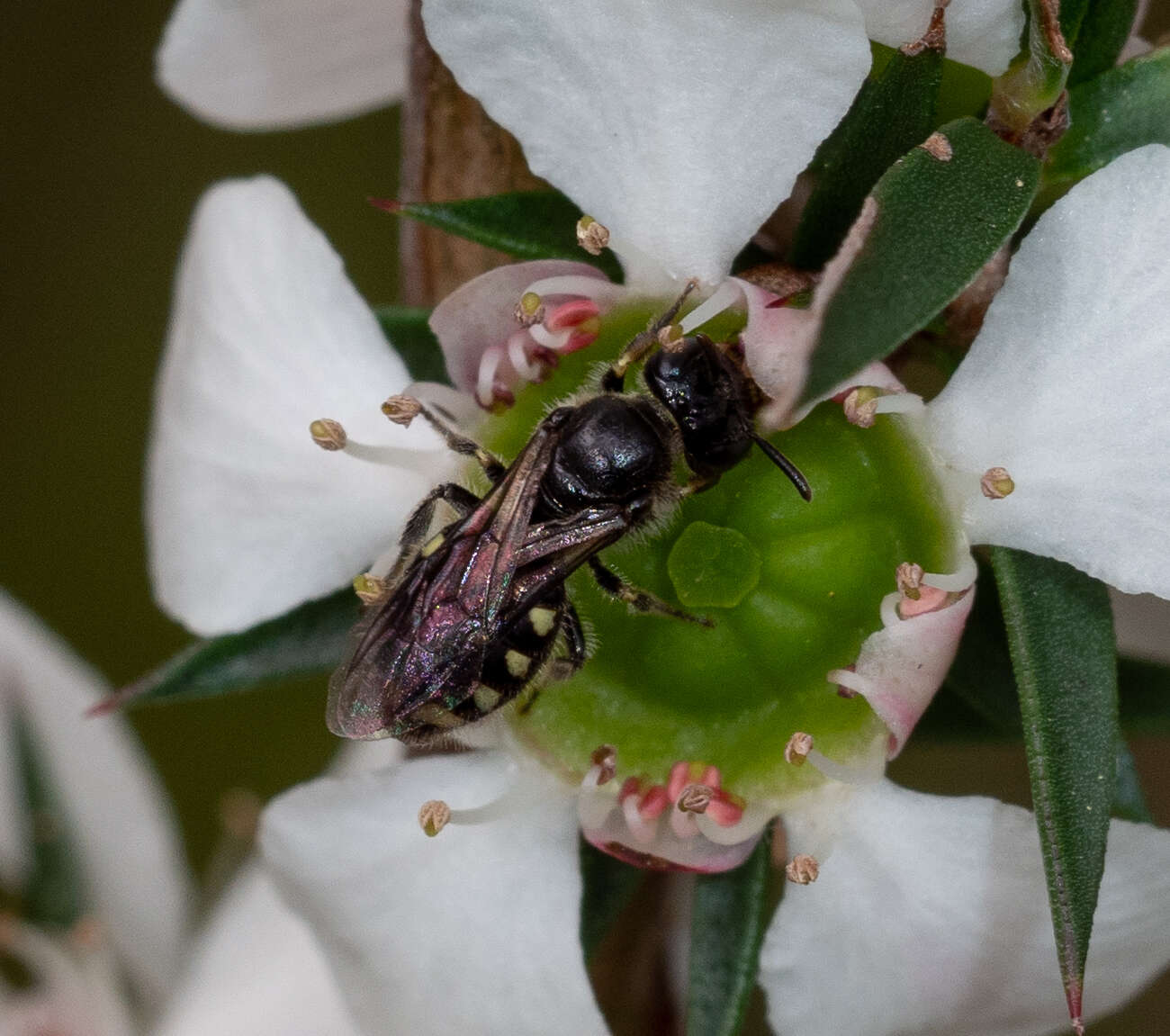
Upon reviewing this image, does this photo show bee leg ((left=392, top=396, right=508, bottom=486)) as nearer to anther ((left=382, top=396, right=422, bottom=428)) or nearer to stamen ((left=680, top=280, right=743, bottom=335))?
anther ((left=382, top=396, right=422, bottom=428))

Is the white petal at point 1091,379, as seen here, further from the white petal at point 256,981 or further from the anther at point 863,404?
the white petal at point 256,981

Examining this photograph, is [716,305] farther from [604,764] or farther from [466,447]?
[604,764]

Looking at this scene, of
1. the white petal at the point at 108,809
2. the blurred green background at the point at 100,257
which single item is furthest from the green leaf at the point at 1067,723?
the blurred green background at the point at 100,257

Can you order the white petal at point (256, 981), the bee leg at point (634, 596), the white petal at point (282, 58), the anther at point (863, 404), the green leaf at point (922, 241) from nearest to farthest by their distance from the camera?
the green leaf at point (922, 241), the anther at point (863, 404), the bee leg at point (634, 596), the white petal at point (282, 58), the white petal at point (256, 981)

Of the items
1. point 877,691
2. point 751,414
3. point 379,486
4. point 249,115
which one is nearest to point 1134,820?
point 877,691

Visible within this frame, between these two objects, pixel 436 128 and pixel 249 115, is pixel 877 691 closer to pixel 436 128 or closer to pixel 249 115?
pixel 436 128

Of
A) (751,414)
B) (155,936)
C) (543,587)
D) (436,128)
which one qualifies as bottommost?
(155,936)

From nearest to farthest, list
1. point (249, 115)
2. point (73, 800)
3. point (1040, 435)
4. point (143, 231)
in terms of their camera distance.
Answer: point (1040, 435), point (249, 115), point (73, 800), point (143, 231)
